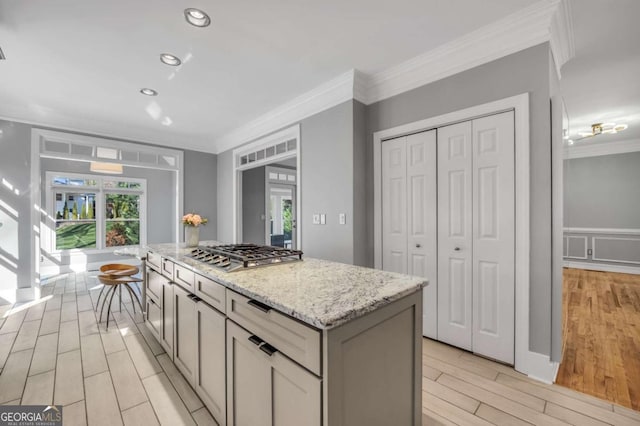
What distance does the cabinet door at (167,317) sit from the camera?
2106mm

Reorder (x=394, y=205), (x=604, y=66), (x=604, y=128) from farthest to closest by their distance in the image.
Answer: (x=604, y=128) → (x=394, y=205) → (x=604, y=66)

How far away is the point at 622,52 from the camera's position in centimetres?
253

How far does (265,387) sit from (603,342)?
3319mm

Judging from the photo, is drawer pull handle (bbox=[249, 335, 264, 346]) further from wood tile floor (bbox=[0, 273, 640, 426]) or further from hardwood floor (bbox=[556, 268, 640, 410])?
hardwood floor (bbox=[556, 268, 640, 410])

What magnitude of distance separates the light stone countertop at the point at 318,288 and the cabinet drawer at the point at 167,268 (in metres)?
0.41

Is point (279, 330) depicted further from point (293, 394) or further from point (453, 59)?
point (453, 59)

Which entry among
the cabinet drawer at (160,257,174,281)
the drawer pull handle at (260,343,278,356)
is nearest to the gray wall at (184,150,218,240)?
the cabinet drawer at (160,257,174,281)

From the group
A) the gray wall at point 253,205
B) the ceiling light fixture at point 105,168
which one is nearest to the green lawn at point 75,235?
the ceiling light fixture at point 105,168

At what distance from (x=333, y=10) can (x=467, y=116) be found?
1.40 metres

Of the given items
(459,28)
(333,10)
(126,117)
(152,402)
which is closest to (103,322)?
(152,402)

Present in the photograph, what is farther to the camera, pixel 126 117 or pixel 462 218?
pixel 126 117

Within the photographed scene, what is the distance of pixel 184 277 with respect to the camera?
191 cm

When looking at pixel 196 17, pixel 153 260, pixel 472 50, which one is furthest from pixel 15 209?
pixel 472 50

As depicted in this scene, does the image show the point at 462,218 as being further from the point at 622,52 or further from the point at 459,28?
the point at 622,52
